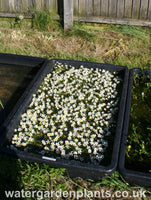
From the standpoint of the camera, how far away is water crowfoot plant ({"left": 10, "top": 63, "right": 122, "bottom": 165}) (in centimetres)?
287

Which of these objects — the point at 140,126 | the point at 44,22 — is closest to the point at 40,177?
the point at 140,126

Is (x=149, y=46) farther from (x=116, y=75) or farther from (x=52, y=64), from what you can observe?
(x=52, y=64)

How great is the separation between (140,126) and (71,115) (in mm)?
887

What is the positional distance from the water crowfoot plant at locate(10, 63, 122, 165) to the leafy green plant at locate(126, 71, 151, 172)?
0.85 feet

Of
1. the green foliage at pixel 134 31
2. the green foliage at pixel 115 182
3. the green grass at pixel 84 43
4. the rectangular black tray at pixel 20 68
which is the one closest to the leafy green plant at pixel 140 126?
the green foliage at pixel 115 182

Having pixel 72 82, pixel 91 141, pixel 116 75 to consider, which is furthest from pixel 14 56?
pixel 91 141

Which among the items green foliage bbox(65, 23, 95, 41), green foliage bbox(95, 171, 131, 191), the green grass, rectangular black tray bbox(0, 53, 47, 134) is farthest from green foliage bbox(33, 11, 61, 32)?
green foliage bbox(95, 171, 131, 191)

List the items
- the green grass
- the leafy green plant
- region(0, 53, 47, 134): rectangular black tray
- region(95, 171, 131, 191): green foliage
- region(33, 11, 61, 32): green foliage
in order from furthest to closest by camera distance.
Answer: region(33, 11, 61, 32): green foliage
the green grass
region(0, 53, 47, 134): rectangular black tray
the leafy green plant
region(95, 171, 131, 191): green foliage

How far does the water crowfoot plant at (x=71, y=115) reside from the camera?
2867 millimetres

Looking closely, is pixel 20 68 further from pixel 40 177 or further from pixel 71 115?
pixel 40 177

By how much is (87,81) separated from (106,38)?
1560mm

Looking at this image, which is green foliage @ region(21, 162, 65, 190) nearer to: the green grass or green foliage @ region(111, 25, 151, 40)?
the green grass

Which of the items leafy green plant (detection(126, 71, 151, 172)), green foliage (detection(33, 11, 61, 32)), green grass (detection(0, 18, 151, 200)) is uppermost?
green foliage (detection(33, 11, 61, 32))

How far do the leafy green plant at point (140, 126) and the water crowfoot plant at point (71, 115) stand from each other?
10.1 inches
